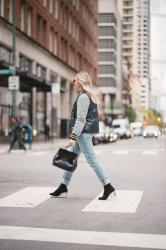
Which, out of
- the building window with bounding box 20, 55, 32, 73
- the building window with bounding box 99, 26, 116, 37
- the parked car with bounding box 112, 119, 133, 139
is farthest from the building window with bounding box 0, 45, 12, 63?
the building window with bounding box 99, 26, 116, 37

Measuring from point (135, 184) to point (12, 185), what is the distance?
7.58 ft

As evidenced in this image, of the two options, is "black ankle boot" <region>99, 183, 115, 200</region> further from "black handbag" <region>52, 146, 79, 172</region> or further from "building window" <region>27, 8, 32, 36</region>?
"building window" <region>27, 8, 32, 36</region>

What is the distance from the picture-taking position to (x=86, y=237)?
6199 mm

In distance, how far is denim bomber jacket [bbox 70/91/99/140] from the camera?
29.4ft

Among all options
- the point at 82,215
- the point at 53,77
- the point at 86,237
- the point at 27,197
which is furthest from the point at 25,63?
the point at 86,237

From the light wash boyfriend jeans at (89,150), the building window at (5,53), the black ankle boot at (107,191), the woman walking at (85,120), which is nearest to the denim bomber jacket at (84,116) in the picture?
the woman walking at (85,120)

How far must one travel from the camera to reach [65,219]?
7.34m

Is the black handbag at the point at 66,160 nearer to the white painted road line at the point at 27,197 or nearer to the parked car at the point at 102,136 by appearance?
the white painted road line at the point at 27,197

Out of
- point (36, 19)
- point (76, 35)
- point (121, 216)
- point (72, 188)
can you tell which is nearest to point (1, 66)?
point (36, 19)

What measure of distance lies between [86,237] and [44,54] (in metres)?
42.6

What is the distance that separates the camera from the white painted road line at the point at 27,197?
8.61 m

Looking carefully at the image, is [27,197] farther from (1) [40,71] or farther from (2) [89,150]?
(1) [40,71]

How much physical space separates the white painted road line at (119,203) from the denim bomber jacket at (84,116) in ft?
3.45

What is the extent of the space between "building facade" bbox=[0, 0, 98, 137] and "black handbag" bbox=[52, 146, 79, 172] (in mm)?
20239
